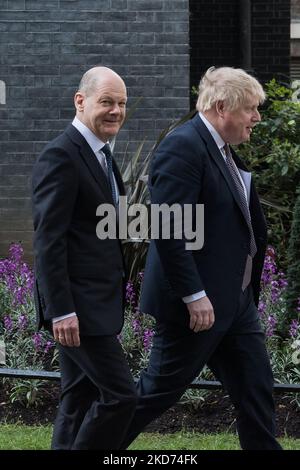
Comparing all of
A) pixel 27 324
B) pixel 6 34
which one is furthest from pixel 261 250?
pixel 6 34

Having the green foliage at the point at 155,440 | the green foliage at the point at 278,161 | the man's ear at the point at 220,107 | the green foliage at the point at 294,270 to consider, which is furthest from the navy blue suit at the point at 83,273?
the green foliage at the point at 278,161

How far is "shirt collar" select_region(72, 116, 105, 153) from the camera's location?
13.4 feet

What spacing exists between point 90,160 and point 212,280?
2.44 ft

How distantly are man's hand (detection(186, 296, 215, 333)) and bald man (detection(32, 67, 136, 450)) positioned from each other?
0.30 metres

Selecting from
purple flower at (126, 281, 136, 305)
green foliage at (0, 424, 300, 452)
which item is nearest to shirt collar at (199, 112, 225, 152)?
green foliage at (0, 424, 300, 452)

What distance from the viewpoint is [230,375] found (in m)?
4.33

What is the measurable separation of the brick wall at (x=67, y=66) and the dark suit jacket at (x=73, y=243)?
192 inches

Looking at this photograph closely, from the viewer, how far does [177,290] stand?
13.5 feet

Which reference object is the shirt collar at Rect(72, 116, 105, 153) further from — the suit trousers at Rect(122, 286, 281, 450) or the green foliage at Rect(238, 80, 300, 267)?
the green foliage at Rect(238, 80, 300, 267)

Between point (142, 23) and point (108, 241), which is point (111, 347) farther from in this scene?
point (142, 23)

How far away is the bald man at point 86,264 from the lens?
153 inches

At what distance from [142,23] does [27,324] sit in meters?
3.37

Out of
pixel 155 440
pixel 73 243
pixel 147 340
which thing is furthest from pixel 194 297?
pixel 147 340

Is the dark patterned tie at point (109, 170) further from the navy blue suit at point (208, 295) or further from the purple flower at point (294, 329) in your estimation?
the purple flower at point (294, 329)
